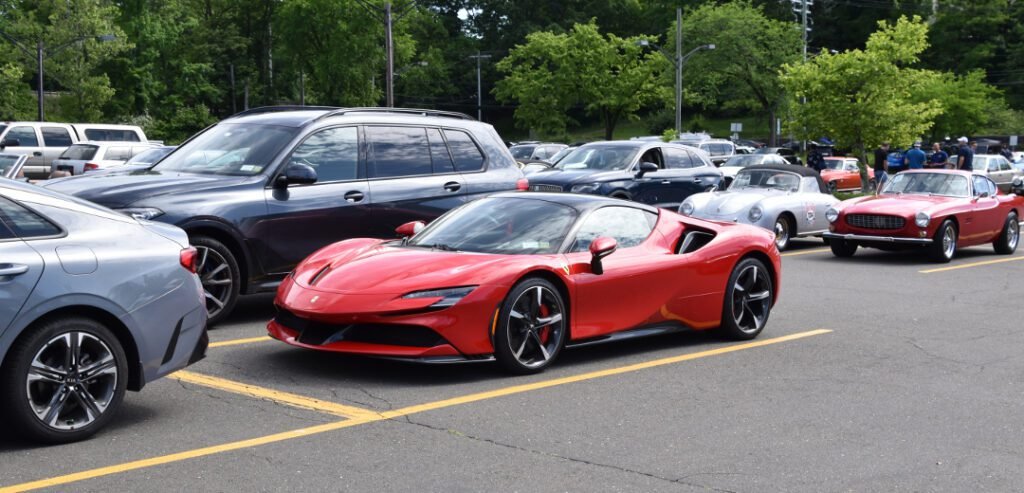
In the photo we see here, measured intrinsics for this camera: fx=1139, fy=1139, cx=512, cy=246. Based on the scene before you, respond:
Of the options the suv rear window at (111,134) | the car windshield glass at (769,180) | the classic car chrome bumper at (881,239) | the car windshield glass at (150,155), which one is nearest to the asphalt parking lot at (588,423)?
the classic car chrome bumper at (881,239)

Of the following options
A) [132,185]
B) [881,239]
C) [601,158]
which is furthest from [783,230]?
[132,185]

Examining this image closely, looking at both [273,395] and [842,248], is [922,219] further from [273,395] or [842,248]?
[273,395]

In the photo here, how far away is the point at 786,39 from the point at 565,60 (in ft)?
40.2

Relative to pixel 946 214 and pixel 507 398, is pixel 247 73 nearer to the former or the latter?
pixel 946 214

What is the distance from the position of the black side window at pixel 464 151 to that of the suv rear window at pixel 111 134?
2230 cm

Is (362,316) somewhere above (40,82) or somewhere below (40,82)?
below

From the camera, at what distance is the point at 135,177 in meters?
9.58

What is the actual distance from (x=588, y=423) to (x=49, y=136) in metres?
27.9

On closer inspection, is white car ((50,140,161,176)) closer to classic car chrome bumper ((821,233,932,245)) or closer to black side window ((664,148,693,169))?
black side window ((664,148,693,169))

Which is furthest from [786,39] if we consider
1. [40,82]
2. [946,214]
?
[946,214]

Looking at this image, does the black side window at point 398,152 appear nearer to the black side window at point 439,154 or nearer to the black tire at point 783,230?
the black side window at point 439,154

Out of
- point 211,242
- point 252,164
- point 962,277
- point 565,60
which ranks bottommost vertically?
point 962,277

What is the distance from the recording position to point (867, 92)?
102 ft

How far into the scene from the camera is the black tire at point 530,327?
287 inches
